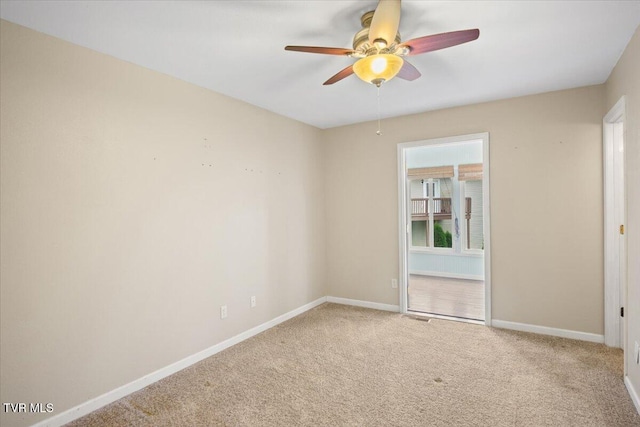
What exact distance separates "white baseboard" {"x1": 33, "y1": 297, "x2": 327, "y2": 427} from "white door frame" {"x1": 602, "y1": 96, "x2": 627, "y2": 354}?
11.1 feet

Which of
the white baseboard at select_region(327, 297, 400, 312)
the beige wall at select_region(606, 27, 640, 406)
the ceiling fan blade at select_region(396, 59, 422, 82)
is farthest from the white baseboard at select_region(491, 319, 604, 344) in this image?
the ceiling fan blade at select_region(396, 59, 422, 82)

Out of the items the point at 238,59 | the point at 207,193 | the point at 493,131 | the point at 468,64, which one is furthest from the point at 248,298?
the point at 493,131

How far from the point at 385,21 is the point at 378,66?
24 cm

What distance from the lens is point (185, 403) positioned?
7.89 feet

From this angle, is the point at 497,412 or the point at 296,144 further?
the point at 296,144

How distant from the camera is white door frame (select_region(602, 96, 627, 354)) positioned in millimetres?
3098

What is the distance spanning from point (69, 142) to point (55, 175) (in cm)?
24

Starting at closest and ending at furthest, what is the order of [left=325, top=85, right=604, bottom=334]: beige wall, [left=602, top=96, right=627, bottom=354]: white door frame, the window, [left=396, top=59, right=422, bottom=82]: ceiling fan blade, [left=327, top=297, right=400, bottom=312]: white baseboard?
[left=396, top=59, right=422, bottom=82]: ceiling fan blade, [left=602, top=96, right=627, bottom=354]: white door frame, [left=325, top=85, right=604, bottom=334]: beige wall, [left=327, top=297, right=400, bottom=312]: white baseboard, the window

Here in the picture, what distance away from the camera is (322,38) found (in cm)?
229

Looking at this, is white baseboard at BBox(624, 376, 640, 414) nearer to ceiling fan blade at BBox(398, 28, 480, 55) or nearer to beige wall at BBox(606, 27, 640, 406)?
beige wall at BBox(606, 27, 640, 406)

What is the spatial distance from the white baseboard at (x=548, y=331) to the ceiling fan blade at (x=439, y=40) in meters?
3.14

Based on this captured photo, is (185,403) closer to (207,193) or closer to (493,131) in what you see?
(207,193)

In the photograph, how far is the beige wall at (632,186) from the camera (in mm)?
2262

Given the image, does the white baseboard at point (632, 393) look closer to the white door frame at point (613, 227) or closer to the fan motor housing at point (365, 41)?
the white door frame at point (613, 227)
